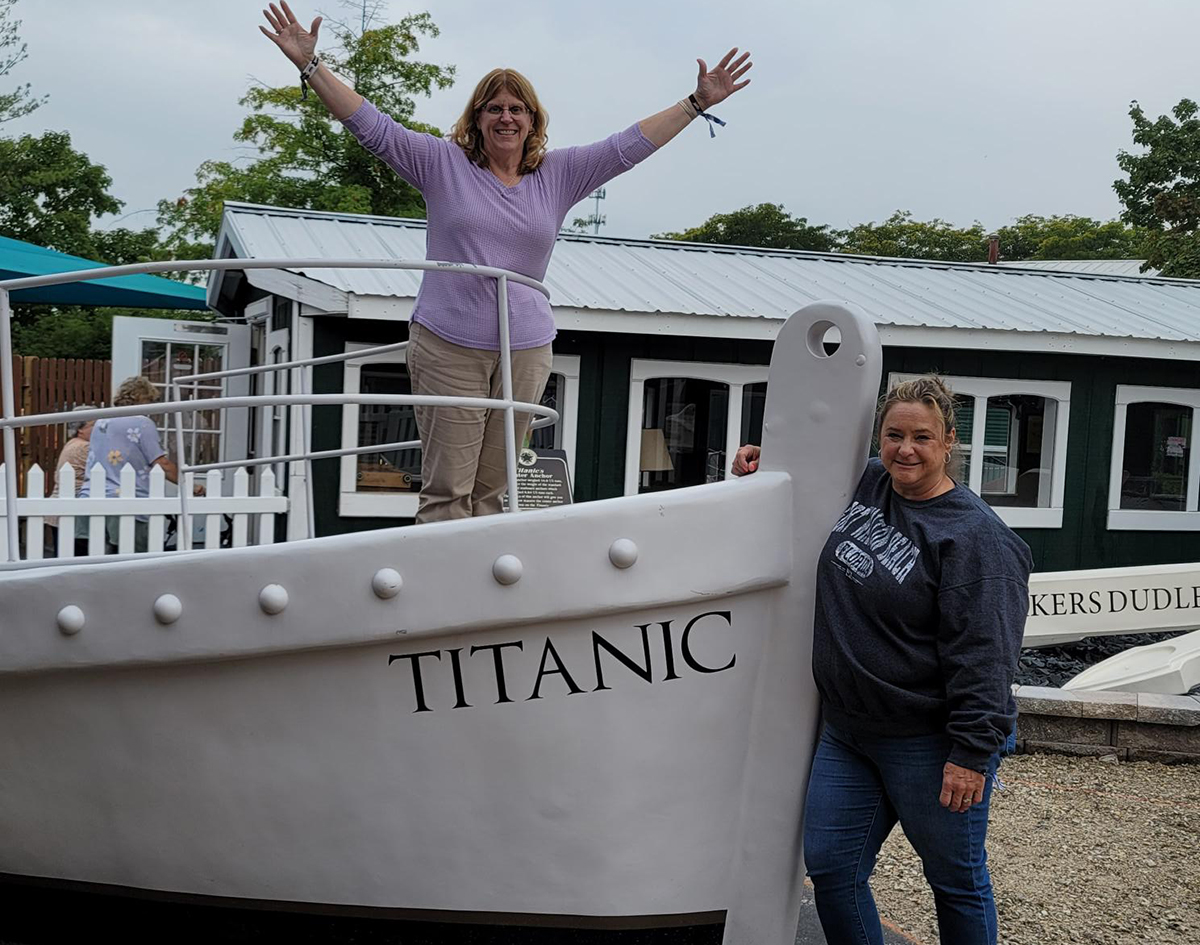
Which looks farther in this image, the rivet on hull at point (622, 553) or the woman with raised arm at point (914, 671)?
the woman with raised arm at point (914, 671)

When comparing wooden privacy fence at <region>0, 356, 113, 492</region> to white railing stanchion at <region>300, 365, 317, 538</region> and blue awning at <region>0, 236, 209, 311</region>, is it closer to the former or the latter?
blue awning at <region>0, 236, 209, 311</region>

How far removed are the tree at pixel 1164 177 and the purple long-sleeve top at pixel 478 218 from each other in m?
24.0

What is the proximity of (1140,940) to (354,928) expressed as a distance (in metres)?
2.51

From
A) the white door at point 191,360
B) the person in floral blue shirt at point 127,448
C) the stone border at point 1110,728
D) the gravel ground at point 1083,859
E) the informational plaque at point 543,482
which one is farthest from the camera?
the white door at point 191,360

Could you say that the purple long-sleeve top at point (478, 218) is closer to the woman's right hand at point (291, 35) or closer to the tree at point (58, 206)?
the woman's right hand at point (291, 35)

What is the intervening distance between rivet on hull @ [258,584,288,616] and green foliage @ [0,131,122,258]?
2113cm

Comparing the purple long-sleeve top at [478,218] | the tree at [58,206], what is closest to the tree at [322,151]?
the tree at [58,206]

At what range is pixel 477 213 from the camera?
2824mm

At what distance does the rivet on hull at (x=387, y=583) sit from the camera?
210 cm

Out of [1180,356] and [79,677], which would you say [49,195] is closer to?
[1180,356]

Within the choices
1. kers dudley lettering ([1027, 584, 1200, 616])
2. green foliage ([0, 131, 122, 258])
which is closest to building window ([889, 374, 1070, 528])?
kers dudley lettering ([1027, 584, 1200, 616])

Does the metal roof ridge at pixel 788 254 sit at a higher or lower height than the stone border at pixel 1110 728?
higher

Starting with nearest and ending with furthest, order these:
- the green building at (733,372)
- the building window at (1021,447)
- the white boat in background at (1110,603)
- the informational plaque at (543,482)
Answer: the white boat in background at (1110,603), the informational plaque at (543,482), the green building at (733,372), the building window at (1021,447)

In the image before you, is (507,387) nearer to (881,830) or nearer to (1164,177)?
(881,830)
